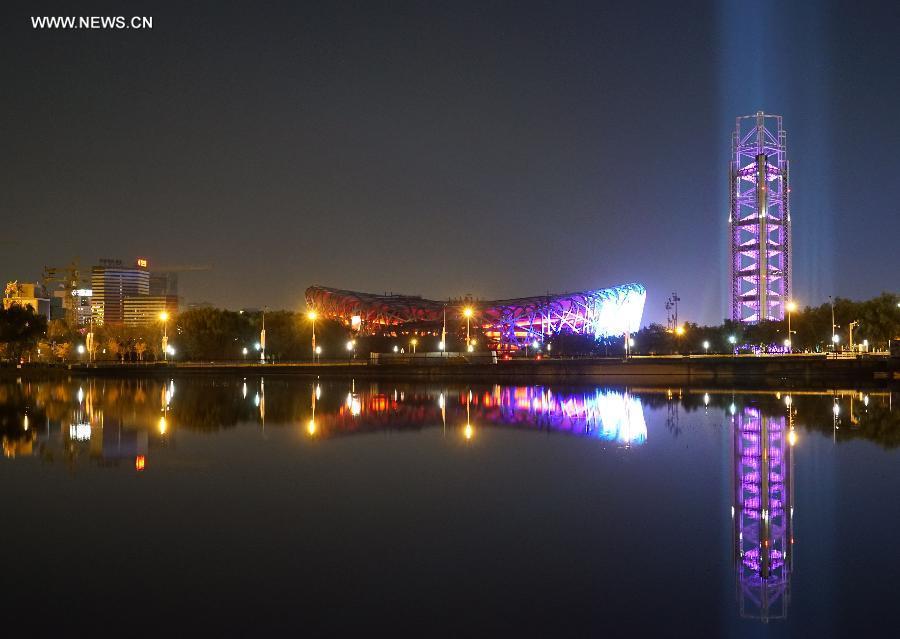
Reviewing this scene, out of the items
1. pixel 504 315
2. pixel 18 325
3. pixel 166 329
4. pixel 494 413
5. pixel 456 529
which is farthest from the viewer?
pixel 504 315

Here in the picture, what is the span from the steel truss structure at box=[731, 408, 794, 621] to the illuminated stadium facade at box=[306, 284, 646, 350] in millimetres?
83668

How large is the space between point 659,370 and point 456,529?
48635 millimetres

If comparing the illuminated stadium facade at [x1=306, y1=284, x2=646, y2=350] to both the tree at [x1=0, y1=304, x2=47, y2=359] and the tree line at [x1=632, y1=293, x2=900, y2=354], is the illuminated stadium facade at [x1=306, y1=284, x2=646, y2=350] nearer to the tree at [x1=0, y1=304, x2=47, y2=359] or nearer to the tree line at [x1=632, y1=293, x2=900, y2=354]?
the tree line at [x1=632, y1=293, x2=900, y2=354]

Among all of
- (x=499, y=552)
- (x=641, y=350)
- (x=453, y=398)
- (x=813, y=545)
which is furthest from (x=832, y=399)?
(x=641, y=350)

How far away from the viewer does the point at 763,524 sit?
39.7 feet

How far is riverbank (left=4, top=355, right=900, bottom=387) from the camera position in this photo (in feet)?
177

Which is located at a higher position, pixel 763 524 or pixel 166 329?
pixel 166 329

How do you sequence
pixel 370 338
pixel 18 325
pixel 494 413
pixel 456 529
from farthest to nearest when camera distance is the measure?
pixel 370 338
pixel 18 325
pixel 494 413
pixel 456 529

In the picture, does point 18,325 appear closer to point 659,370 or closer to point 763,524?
point 659,370

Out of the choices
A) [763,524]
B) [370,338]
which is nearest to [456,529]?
[763,524]

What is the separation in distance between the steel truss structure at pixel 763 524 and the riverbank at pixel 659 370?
3396 centimetres

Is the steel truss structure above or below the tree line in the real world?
below

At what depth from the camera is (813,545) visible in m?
10.9

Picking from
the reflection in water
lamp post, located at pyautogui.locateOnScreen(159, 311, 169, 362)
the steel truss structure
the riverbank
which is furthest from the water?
lamp post, located at pyautogui.locateOnScreen(159, 311, 169, 362)
